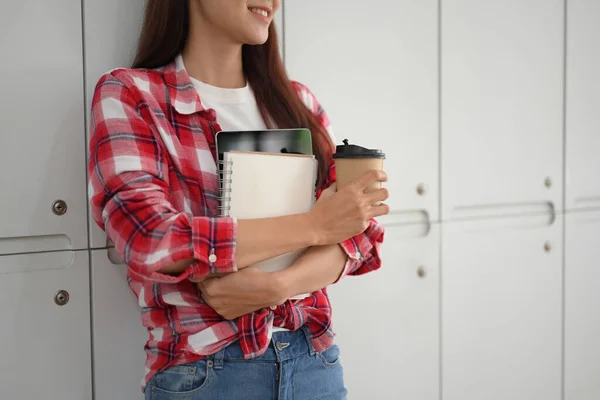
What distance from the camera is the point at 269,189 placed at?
0.97 meters

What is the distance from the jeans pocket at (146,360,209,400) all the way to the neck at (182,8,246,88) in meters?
0.49

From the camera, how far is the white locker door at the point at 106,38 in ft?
3.88

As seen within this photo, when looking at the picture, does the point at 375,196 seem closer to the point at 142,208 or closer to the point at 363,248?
the point at 363,248

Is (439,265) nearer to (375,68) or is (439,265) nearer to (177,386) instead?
(375,68)

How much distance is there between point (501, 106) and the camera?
67.9 inches

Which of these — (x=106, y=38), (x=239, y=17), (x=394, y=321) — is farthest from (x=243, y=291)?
(x=394, y=321)

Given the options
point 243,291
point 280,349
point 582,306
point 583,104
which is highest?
point 583,104

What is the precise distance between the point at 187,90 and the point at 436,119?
79 cm

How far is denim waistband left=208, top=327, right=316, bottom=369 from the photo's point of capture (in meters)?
0.96

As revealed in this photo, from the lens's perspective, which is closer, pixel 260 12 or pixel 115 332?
pixel 260 12

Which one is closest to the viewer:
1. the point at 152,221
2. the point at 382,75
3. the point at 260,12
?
the point at 152,221

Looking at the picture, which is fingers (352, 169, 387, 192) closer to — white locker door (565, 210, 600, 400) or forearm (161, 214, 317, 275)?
forearm (161, 214, 317, 275)

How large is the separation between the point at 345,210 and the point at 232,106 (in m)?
0.30

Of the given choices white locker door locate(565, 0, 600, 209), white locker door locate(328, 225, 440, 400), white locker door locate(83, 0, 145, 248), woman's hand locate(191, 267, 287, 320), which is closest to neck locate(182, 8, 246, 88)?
white locker door locate(83, 0, 145, 248)
